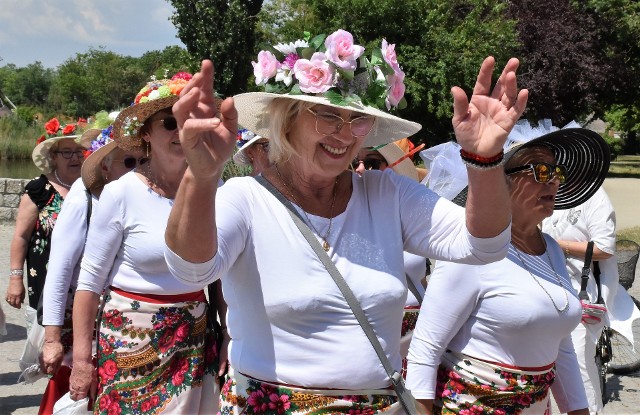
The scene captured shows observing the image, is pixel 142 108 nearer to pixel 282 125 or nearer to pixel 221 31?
pixel 282 125

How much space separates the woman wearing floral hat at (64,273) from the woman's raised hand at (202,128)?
216 cm

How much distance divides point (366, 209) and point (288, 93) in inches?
16.1

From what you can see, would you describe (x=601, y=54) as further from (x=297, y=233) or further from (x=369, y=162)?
(x=297, y=233)

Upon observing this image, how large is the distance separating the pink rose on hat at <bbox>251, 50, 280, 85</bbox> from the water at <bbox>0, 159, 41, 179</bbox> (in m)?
19.4

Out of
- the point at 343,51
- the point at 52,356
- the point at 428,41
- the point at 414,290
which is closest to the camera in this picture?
the point at 343,51

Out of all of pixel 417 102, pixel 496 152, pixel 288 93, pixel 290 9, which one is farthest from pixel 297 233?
pixel 290 9

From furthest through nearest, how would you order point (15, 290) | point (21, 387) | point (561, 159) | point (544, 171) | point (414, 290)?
point (21, 387) < point (15, 290) < point (414, 290) < point (561, 159) < point (544, 171)

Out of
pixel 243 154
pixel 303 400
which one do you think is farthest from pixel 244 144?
pixel 303 400

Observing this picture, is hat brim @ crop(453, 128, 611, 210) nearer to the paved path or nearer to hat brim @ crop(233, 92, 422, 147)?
hat brim @ crop(233, 92, 422, 147)

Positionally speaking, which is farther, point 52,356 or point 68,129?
point 68,129

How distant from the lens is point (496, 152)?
6.55 ft

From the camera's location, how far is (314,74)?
2.29m

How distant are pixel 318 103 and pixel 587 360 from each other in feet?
10.8

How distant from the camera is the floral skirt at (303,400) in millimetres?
2094
